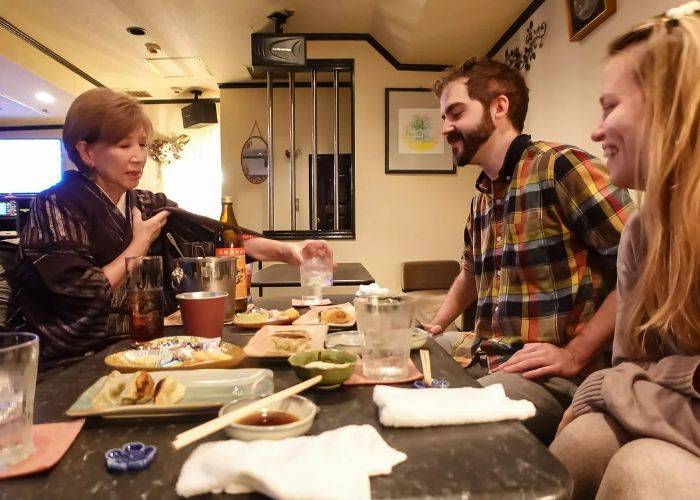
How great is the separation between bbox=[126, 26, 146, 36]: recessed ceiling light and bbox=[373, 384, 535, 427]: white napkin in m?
4.32

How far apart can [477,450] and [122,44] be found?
4.91 metres

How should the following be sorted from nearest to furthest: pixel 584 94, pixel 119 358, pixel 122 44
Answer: pixel 119 358 < pixel 584 94 < pixel 122 44

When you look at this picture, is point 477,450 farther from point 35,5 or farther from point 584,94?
point 35,5

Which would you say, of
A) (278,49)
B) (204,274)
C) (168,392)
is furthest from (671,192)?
(278,49)

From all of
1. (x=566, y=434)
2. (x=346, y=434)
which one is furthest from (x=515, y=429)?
(x=566, y=434)

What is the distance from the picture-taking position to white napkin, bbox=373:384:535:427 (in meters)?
0.67

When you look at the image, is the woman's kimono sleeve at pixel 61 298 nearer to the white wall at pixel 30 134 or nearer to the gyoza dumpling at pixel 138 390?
the gyoza dumpling at pixel 138 390

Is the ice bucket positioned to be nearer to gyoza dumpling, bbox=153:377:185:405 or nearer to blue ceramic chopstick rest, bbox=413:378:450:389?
gyoza dumpling, bbox=153:377:185:405

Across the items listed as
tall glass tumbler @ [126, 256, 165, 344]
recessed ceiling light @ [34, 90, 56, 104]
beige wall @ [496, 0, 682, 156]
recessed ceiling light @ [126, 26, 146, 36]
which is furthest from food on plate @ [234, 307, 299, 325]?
recessed ceiling light @ [34, 90, 56, 104]

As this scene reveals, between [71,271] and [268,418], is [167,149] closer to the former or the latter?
[71,271]

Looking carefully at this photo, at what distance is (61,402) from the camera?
80cm

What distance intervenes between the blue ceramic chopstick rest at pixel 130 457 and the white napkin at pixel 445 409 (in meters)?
0.29

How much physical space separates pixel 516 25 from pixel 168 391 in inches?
142

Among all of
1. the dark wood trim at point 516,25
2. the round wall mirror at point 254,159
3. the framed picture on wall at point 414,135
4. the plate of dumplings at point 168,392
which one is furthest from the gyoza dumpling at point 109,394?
the round wall mirror at point 254,159
